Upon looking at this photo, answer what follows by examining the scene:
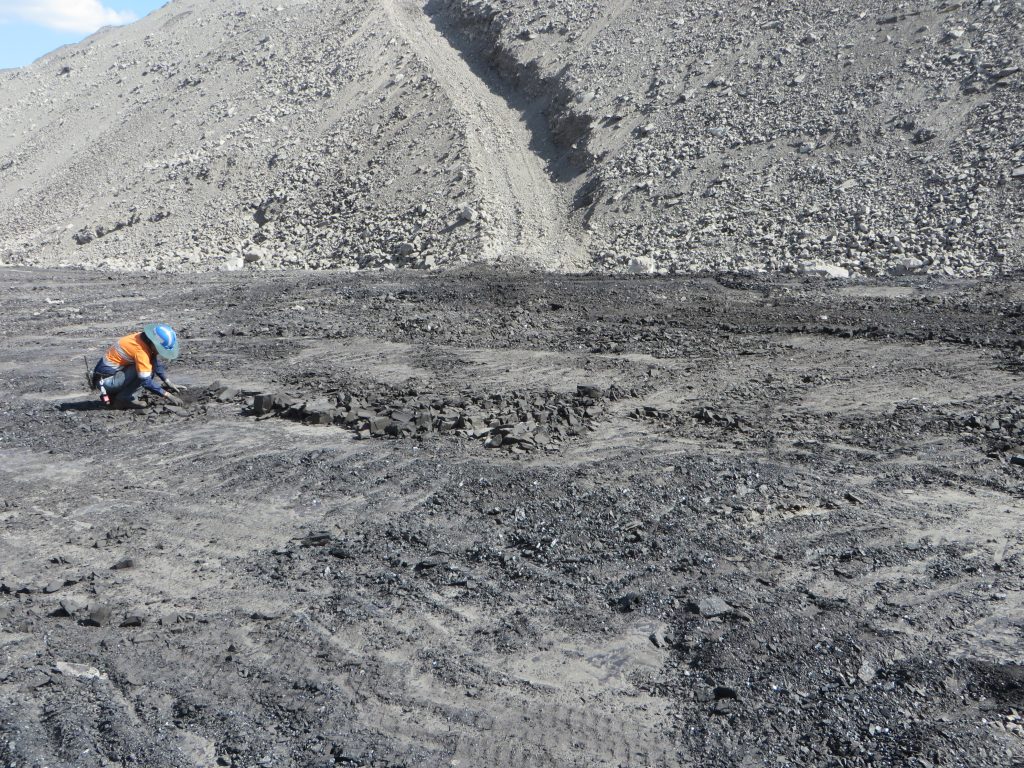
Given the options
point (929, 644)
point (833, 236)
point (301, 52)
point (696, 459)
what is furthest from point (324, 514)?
point (301, 52)

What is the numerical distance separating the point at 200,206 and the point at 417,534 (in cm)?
2170

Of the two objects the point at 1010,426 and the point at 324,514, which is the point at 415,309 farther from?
the point at 1010,426

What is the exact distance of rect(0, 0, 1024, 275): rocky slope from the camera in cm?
1844

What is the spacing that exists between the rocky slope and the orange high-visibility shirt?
10.9 meters

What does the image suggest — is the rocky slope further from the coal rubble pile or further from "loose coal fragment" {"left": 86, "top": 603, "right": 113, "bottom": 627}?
"loose coal fragment" {"left": 86, "top": 603, "right": 113, "bottom": 627}

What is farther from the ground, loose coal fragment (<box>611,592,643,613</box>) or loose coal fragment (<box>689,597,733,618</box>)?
loose coal fragment (<box>611,592,643,613</box>)

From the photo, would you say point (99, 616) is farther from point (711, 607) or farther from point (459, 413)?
point (459, 413)

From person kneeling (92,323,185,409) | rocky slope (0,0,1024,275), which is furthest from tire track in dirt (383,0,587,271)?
person kneeling (92,323,185,409)

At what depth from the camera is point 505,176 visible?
23.7 metres

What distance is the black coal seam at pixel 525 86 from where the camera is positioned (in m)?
24.7

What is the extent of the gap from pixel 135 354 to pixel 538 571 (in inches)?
224

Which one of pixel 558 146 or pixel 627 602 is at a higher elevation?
pixel 558 146

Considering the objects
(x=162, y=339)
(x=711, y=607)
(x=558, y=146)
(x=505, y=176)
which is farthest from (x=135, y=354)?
(x=558, y=146)

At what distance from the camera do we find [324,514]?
259 inches
